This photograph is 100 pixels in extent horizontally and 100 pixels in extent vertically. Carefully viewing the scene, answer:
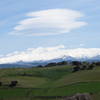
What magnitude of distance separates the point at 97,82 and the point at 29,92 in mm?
18719

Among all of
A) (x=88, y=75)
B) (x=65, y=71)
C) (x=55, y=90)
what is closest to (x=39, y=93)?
(x=55, y=90)

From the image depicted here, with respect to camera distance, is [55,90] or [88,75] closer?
[55,90]

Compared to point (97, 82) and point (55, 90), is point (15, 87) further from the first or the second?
point (97, 82)

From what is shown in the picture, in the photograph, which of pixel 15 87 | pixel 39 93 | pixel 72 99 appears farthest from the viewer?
pixel 15 87

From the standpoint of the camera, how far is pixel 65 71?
454 ft

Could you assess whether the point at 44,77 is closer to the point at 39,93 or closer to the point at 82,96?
the point at 39,93

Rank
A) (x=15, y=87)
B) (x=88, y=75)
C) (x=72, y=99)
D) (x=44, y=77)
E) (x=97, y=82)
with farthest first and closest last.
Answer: (x=44, y=77) < (x=88, y=75) < (x=15, y=87) < (x=97, y=82) < (x=72, y=99)

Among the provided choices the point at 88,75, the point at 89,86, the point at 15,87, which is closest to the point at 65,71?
the point at 88,75

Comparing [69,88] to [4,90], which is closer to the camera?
[69,88]

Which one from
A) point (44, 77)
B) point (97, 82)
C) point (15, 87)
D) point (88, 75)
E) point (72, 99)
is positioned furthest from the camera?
point (44, 77)

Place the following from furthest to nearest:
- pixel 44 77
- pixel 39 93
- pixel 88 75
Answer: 1. pixel 44 77
2. pixel 88 75
3. pixel 39 93

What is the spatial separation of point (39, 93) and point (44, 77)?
154 ft

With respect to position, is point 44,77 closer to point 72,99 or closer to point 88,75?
point 88,75

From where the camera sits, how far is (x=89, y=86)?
264 feet
